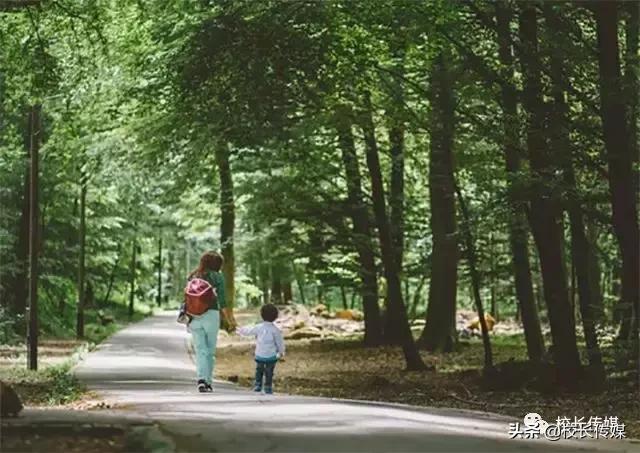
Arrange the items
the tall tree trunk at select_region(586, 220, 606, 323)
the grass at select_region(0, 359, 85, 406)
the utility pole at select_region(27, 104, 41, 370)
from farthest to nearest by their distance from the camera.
A: the tall tree trunk at select_region(586, 220, 606, 323)
the utility pole at select_region(27, 104, 41, 370)
the grass at select_region(0, 359, 85, 406)

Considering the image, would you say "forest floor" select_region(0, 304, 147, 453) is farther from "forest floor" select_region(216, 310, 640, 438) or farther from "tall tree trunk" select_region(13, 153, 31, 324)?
"forest floor" select_region(216, 310, 640, 438)

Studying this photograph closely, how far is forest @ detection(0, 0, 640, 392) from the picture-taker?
12.1 meters

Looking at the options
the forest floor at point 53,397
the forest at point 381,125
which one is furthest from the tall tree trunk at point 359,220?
the forest floor at point 53,397

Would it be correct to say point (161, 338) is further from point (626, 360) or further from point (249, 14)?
point (626, 360)

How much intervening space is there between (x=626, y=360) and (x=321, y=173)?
1052cm

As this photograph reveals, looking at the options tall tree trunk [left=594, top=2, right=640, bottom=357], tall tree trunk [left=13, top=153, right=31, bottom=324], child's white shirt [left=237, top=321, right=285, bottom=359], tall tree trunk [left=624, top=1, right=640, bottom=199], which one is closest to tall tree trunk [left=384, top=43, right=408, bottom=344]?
tall tree trunk [left=624, top=1, right=640, bottom=199]

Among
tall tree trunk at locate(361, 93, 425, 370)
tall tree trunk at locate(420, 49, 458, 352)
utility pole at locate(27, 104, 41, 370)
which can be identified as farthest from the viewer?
tall tree trunk at locate(420, 49, 458, 352)

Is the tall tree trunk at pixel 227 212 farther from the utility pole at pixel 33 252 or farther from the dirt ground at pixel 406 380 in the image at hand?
the utility pole at pixel 33 252

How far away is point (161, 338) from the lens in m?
27.4

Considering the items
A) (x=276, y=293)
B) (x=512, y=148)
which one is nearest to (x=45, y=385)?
(x=512, y=148)

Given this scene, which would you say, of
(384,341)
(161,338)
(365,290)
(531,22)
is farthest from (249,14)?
(161,338)

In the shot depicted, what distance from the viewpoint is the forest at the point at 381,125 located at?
1211 centimetres

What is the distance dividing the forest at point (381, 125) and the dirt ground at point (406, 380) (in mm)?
551

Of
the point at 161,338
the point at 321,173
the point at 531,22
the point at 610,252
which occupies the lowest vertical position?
the point at 161,338
